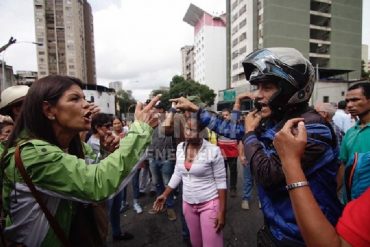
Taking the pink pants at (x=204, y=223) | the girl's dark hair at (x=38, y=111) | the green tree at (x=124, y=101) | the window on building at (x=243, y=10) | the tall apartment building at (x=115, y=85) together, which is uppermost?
the window on building at (x=243, y=10)

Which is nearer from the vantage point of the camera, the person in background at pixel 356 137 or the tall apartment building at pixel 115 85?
the person in background at pixel 356 137

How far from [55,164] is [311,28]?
49.0 m

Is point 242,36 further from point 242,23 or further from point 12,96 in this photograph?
point 12,96

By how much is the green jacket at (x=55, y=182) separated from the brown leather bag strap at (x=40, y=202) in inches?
0.8

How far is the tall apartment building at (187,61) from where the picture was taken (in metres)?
84.2

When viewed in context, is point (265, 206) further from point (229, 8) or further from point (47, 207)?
point (229, 8)

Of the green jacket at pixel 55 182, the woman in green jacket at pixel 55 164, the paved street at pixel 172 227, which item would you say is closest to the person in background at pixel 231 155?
the paved street at pixel 172 227

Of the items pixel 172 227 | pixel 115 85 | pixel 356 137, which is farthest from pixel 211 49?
pixel 356 137

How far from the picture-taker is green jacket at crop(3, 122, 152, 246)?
1.22 metres

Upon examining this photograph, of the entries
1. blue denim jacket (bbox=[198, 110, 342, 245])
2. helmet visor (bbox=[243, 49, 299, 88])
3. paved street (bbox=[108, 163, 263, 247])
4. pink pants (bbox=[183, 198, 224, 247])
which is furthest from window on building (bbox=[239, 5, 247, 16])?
blue denim jacket (bbox=[198, 110, 342, 245])

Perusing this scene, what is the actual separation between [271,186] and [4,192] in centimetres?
147

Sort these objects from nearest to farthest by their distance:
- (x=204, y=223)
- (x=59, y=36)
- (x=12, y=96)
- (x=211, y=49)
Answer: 1. (x=12, y=96)
2. (x=204, y=223)
3. (x=211, y=49)
4. (x=59, y=36)

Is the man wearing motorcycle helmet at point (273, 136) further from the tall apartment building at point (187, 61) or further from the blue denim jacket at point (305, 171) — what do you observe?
the tall apartment building at point (187, 61)

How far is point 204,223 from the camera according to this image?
8.87ft
